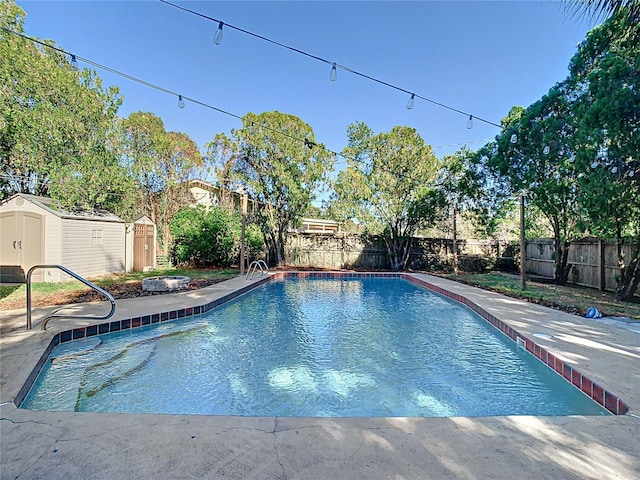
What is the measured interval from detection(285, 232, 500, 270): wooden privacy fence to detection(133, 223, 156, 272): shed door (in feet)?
17.7

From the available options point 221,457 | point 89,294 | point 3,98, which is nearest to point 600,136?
point 221,457

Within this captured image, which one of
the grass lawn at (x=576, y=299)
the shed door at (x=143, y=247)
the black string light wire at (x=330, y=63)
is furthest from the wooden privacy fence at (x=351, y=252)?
the black string light wire at (x=330, y=63)

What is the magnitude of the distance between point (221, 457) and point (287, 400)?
4.25ft

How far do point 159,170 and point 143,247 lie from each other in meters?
4.90

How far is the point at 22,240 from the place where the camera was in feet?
28.8

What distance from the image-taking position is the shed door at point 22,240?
8.74m

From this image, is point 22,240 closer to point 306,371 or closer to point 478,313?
point 306,371

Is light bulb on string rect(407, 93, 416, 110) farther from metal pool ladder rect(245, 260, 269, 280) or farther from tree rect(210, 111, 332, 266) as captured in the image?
metal pool ladder rect(245, 260, 269, 280)

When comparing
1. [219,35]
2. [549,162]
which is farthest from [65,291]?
[549,162]

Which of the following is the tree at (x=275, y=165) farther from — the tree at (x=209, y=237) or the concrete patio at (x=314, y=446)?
the concrete patio at (x=314, y=446)

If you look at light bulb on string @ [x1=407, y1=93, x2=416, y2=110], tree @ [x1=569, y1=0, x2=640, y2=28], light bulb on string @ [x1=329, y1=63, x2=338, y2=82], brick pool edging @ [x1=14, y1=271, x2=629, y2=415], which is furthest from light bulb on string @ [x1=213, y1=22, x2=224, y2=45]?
brick pool edging @ [x1=14, y1=271, x2=629, y2=415]

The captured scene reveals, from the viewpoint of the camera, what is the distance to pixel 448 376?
144 inches

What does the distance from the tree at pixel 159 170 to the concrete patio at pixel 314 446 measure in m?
14.0

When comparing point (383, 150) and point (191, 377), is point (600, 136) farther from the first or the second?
point (383, 150)
